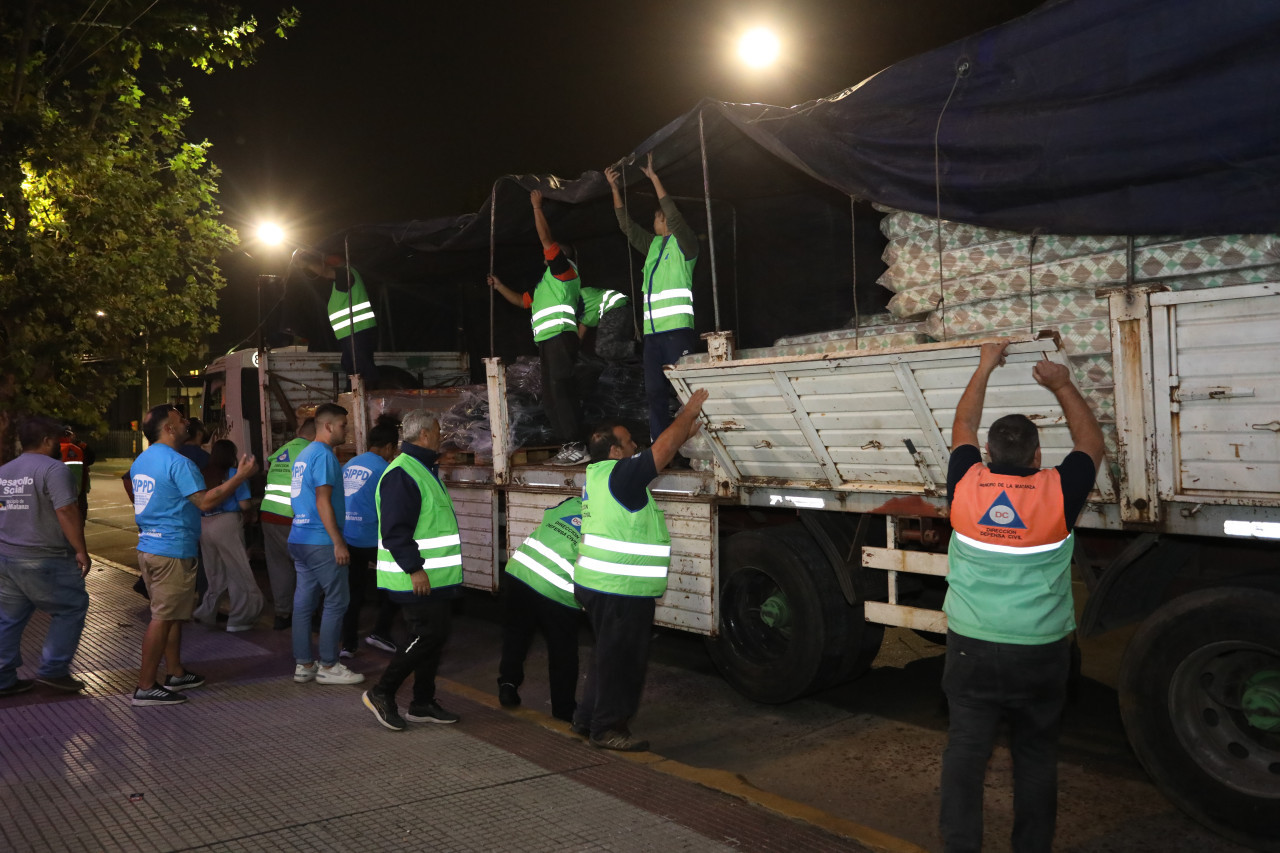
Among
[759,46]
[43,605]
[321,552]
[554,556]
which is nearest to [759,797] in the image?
[554,556]

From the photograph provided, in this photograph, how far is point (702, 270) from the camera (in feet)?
27.0

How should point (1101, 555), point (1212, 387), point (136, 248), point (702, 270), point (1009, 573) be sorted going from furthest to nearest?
point (136, 248) < point (702, 270) < point (1101, 555) < point (1212, 387) < point (1009, 573)

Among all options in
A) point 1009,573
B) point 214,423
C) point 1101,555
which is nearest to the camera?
point 1009,573

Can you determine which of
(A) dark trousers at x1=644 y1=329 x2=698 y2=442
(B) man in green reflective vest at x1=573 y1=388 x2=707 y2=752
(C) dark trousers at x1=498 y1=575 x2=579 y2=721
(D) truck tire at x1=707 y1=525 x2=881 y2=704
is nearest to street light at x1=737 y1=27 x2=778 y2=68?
(A) dark trousers at x1=644 y1=329 x2=698 y2=442

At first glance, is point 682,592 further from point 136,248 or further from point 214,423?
point 136,248

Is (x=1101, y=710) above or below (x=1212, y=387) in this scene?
below

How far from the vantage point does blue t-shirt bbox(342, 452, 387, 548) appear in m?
6.89

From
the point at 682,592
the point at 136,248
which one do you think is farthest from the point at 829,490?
the point at 136,248

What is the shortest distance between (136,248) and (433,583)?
1013 cm

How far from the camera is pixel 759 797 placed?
14.1 ft

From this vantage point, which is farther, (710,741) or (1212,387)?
(710,741)

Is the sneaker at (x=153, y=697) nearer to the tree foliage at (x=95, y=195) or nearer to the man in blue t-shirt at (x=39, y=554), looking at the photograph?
the man in blue t-shirt at (x=39, y=554)

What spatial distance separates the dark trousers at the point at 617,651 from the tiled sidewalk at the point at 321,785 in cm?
21

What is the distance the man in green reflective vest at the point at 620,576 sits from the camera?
4.87 meters
